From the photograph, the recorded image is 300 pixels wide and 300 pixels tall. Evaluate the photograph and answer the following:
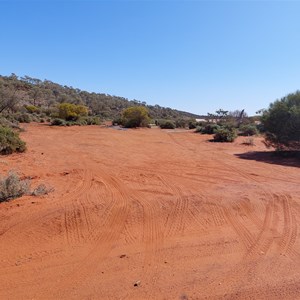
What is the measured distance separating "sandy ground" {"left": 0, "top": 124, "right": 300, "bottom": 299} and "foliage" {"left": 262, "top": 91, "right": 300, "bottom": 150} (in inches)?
316

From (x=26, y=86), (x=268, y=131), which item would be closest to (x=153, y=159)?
(x=268, y=131)

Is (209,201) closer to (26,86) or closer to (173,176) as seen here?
(173,176)

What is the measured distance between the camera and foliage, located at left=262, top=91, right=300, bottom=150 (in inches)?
672

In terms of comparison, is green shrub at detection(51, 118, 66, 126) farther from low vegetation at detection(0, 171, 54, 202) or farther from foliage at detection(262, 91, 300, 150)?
low vegetation at detection(0, 171, 54, 202)

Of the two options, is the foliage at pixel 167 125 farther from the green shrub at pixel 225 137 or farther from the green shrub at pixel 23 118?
the green shrub at pixel 23 118

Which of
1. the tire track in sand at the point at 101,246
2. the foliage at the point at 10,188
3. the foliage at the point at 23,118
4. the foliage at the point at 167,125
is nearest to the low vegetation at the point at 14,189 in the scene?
the foliage at the point at 10,188

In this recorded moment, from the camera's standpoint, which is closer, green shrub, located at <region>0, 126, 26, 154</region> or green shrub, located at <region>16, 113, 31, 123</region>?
green shrub, located at <region>0, 126, 26, 154</region>

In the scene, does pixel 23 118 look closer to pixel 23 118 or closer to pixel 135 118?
pixel 23 118

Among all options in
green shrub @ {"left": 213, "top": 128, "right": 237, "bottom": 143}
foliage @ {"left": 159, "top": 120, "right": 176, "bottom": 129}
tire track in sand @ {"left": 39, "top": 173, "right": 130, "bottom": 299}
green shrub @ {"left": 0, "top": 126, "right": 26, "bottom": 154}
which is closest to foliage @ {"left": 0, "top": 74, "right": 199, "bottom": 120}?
foliage @ {"left": 159, "top": 120, "right": 176, "bottom": 129}

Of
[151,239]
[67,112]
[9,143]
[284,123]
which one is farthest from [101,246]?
[67,112]

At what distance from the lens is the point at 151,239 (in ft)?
18.5

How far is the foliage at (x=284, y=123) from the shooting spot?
17.1 meters

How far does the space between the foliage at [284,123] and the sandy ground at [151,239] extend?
8.02 m

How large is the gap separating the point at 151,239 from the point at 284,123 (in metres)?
14.9
